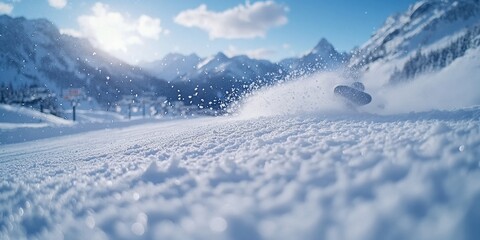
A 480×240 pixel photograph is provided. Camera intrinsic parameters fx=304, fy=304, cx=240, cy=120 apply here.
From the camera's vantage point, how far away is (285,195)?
9.73ft

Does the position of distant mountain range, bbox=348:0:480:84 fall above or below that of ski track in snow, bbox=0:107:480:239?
above

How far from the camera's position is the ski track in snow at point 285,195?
91.9 inches

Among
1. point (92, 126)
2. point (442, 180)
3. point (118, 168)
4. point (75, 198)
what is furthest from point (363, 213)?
point (92, 126)

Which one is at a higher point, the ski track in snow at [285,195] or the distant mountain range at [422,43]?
the distant mountain range at [422,43]

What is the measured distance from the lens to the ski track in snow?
91.9 inches

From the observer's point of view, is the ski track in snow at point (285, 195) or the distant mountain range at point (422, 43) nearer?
the ski track in snow at point (285, 195)

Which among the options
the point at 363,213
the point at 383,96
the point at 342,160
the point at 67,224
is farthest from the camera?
the point at 383,96

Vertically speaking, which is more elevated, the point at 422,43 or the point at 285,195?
the point at 422,43

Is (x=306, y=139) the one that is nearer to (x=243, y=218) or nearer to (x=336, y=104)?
(x=243, y=218)

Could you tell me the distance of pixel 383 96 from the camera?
46.8ft

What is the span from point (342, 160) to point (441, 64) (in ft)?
412

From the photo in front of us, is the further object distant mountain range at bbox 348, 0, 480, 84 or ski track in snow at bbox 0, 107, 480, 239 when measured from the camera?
distant mountain range at bbox 348, 0, 480, 84

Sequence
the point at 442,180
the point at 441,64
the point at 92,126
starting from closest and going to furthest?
the point at 442,180, the point at 92,126, the point at 441,64

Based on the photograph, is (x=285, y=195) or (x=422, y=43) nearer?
(x=285, y=195)
